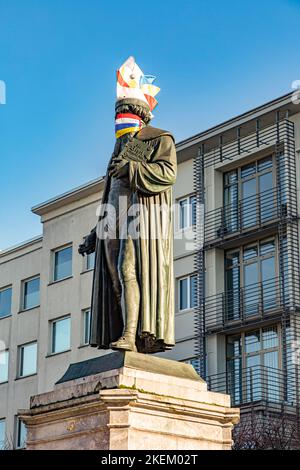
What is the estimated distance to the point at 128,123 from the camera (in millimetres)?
12023

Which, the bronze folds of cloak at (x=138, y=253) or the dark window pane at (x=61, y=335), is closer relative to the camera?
the bronze folds of cloak at (x=138, y=253)

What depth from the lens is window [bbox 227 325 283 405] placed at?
3831 centimetres

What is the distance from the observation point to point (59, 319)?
157ft

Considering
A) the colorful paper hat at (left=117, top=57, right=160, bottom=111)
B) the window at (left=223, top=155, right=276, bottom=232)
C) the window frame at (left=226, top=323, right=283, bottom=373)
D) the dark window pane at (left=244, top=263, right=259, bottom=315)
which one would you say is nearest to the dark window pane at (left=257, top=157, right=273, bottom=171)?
the window at (left=223, top=155, right=276, bottom=232)

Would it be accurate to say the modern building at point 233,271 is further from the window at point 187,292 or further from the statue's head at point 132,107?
the statue's head at point 132,107

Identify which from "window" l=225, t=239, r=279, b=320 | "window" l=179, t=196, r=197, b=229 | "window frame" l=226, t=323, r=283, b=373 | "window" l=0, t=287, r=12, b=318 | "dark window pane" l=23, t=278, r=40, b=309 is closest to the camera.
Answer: "window frame" l=226, t=323, r=283, b=373

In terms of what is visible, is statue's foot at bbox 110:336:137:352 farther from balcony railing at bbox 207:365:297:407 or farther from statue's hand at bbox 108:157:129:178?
balcony railing at bbox 207:365:297:407

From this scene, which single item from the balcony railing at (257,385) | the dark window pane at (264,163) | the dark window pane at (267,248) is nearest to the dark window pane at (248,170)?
the dark window pane at (264,163)

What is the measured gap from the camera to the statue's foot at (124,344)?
10828 mm

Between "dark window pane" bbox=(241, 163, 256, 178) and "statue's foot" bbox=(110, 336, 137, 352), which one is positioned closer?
"statue's foot" bbox=(110, 336, 137, 352)

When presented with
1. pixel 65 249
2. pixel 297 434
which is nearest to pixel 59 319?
pixel 65 249

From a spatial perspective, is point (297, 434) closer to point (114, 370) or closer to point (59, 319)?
point (59, 319)

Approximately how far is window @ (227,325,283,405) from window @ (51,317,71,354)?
8608mm

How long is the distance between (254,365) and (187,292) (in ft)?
15.7
